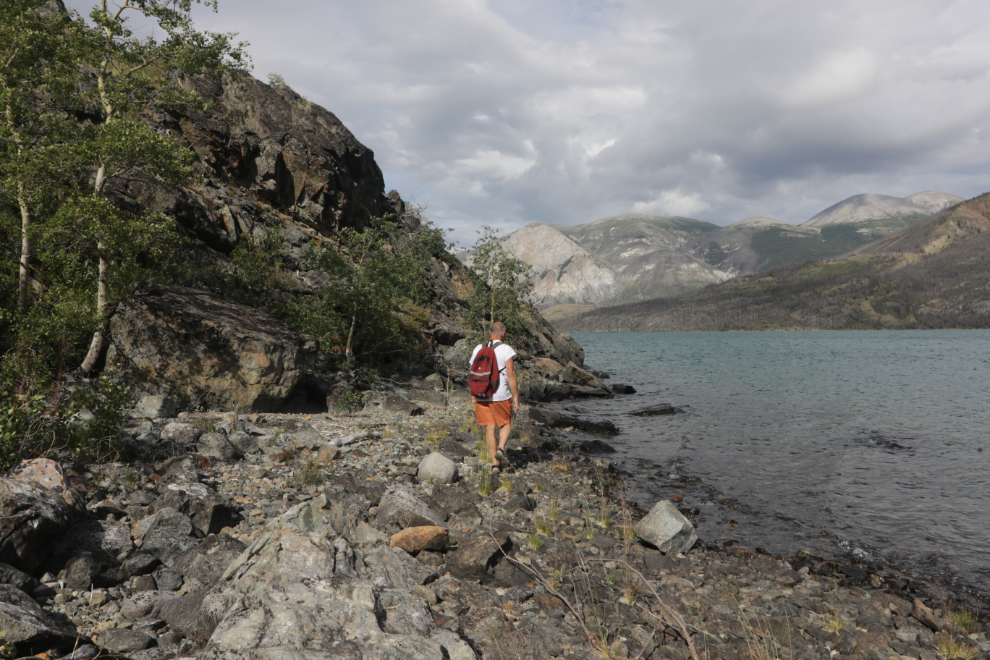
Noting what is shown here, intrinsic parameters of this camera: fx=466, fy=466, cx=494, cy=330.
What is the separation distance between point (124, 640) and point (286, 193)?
2888cm

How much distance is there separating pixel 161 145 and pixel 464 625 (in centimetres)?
1223

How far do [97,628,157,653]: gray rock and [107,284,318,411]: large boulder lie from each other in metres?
A: 9.70

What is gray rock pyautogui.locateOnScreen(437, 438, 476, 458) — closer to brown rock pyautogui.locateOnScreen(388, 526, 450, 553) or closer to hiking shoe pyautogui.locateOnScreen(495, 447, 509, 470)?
hiking shoe pyautogui.locateOnScreen(495, 447, 509, 470)

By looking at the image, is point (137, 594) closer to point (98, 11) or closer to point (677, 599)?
point (677, 599)

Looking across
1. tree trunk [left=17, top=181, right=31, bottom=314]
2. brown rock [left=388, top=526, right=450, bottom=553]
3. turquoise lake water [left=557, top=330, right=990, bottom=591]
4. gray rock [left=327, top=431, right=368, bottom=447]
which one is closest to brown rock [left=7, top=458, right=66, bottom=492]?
brown rock [left=388, top=526, right=450, bottom=553]

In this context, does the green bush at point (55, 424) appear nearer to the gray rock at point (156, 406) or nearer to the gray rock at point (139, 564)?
the gray rock at point (156, 406)

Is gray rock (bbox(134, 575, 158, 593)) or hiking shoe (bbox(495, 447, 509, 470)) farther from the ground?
gray rock (bbox(134, 575, 158, 593))

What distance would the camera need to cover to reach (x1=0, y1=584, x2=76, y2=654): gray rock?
378cm

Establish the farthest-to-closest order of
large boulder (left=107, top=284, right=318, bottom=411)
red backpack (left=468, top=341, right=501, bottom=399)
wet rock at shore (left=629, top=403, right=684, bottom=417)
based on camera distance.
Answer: wet rock at shore (left=629, top=403, right=684, bottom=417)
large boulder (left=107, top=284, right=318, bottom=411)
red backpack (left=468, top=341, right=501, bottom=399)

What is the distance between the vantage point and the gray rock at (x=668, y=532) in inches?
337

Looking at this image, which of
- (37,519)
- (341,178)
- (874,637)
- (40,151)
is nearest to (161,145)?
(40,151)

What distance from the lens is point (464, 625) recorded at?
18.2 ft

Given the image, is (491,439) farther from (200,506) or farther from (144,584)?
(144,584)

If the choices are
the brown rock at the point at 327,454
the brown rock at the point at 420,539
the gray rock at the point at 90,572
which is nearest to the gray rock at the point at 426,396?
the brown rock at the point at 327,454
